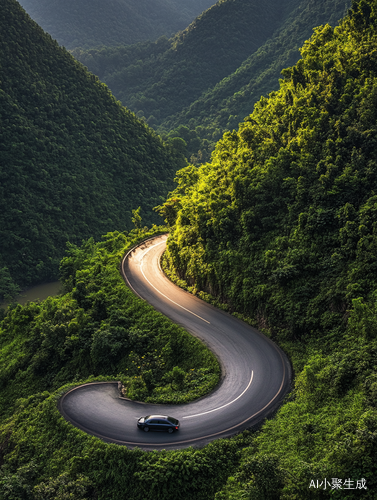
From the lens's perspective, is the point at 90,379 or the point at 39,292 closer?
the point at 90,379

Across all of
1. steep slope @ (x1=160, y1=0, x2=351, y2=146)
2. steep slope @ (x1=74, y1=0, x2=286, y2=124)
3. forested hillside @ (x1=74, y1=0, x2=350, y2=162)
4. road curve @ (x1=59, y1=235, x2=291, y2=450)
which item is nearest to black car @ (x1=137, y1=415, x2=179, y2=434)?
road curve @ (x1=59, y1=235, x2=291, y2=450)

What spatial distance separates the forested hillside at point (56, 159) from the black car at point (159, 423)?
39.5 metres

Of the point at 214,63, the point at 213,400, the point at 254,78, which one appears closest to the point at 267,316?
the point at 213,400

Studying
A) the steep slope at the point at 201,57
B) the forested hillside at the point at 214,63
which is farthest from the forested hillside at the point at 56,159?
the steep slope at the point at 201,57

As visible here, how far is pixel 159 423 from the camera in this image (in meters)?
20.0

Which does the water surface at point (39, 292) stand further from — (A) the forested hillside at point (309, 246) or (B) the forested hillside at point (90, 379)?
(A) the forested hillside at point (309, 246)

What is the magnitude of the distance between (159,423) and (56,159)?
61.8 metres

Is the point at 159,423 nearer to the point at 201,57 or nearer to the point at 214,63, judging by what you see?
the point at 214,63

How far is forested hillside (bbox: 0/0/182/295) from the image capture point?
6147 cm

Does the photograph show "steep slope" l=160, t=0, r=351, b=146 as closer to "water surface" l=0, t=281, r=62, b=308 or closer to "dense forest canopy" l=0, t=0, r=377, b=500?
"water surface" l=0, t=281, r=62, b=308

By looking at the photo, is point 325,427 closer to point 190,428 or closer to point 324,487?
point 324,487

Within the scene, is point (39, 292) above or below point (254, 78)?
below

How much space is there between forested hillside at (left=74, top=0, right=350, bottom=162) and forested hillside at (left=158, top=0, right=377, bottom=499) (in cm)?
7952

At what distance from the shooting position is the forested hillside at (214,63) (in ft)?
404
